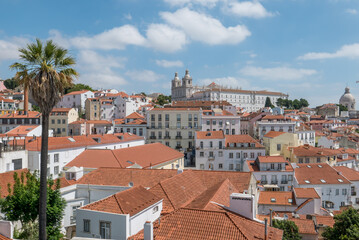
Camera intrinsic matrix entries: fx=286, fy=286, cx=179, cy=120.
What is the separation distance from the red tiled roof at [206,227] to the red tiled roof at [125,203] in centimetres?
163

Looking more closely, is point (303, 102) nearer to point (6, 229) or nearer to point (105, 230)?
point (105, 230)

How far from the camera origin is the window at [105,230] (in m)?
13.6

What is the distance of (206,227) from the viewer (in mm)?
11633

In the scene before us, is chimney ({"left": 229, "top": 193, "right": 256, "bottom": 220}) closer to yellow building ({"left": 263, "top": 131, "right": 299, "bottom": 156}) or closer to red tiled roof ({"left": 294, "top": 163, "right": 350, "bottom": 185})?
red tiled roof ({"left": 294, "top": 163, "right": 350, "bottom": 185})

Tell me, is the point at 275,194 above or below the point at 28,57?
below

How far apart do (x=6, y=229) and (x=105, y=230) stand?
4.35 m

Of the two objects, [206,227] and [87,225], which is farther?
[87,225]

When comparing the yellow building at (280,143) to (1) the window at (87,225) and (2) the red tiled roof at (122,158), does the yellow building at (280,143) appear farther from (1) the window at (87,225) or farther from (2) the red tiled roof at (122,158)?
(1) the window at (87,225)

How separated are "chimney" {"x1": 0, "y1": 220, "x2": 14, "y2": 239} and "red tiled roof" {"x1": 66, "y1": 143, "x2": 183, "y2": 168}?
75.1 ft

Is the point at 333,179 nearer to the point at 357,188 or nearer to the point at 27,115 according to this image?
the point at 357,188

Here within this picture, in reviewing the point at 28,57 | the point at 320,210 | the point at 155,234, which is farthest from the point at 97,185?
the point at 320,210

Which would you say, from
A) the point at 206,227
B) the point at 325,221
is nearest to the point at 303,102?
the point at 325,221

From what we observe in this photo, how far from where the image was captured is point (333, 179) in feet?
140

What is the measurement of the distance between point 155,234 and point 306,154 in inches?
1863
